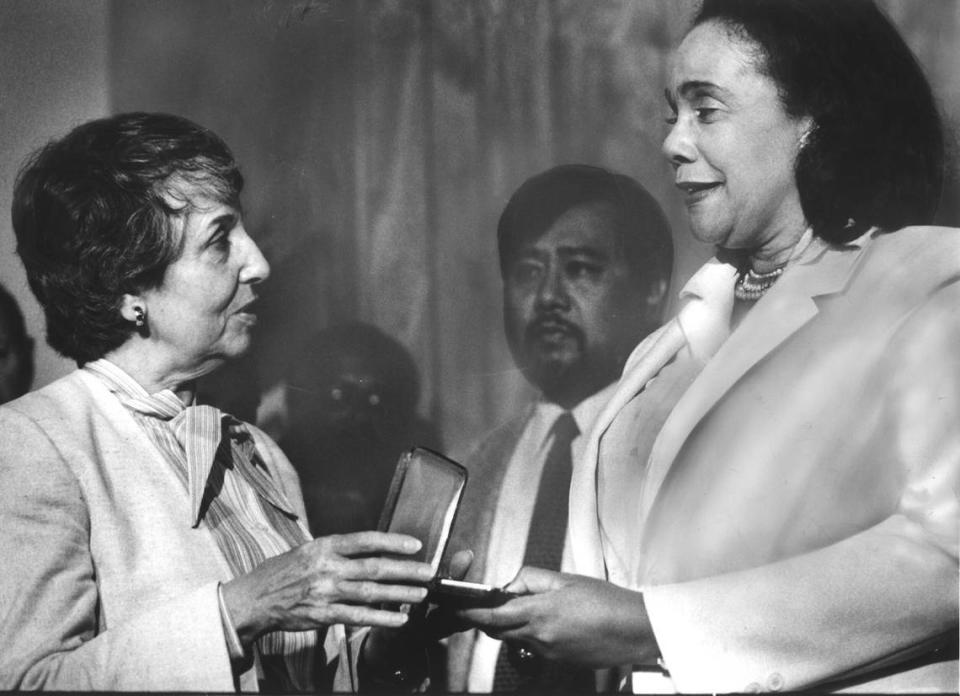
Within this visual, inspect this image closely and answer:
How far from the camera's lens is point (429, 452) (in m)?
2.76

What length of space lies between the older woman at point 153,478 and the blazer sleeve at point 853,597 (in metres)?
0.63

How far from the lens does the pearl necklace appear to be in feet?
9.27

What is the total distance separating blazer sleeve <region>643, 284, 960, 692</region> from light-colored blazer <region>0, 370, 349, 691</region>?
0.96m

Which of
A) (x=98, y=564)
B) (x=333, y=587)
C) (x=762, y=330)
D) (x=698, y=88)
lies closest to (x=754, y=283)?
(x=762, y=330)

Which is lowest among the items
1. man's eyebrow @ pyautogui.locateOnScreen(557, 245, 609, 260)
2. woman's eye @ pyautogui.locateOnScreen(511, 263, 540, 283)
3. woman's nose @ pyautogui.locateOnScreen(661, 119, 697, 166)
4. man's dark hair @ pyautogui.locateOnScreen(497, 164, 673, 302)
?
woman's eye @ pyautogui.locateOnScreen(511, 263, 540, 283)

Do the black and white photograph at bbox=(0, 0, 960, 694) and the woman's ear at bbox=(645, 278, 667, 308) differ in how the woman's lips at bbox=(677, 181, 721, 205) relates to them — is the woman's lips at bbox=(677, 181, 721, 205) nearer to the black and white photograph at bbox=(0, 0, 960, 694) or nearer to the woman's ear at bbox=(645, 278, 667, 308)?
the black and white photograph at bbox=(0, 0, 960, 694)

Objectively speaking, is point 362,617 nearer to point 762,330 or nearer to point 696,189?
point 762,330

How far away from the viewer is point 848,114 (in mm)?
2787

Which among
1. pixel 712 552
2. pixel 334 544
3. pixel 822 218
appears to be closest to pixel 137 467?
pixel 334 544

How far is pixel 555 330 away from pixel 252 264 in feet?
2.42

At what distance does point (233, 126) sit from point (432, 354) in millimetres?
755

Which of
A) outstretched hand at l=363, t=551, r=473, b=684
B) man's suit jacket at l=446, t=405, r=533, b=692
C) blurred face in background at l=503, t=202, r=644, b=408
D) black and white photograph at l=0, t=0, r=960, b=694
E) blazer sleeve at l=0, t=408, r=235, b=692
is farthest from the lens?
blurred face in background at l=503, t=202, r=644, b=408

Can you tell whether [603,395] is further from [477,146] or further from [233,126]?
[233,126]

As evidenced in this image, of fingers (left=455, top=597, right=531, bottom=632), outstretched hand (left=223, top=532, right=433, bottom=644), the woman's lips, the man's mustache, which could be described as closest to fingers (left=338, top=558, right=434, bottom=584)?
outstretched hand (left=223, top=532, right=433, bottom=644)
